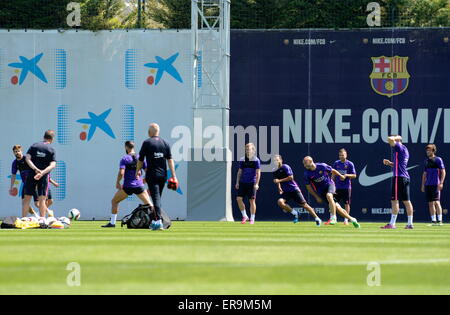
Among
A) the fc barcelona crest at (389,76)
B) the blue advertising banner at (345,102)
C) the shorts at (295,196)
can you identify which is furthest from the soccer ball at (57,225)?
the fc barcelona crest at (389,76)

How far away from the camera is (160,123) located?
2711 centimetres

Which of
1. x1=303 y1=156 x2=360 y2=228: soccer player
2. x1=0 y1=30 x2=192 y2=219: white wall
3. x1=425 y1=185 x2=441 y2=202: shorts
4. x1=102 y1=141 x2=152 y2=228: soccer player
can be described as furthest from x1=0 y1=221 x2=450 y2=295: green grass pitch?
x1=0 y1=30 x2=192 y2=219: white wall

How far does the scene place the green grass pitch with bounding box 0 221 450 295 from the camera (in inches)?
318

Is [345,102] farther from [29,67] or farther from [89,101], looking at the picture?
[29,67]

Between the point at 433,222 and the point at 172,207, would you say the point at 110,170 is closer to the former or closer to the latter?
the point at 172,207

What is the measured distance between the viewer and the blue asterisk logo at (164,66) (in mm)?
27172

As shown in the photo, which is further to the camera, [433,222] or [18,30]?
[18,30]

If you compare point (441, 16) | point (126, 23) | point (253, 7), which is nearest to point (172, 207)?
point (253, 7)

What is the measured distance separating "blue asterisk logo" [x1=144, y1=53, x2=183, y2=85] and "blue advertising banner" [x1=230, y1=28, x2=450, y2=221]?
5.37 ft

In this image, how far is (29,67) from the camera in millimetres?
27375

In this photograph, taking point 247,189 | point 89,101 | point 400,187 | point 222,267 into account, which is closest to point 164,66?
point 89,101

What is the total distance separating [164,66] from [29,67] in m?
3.79

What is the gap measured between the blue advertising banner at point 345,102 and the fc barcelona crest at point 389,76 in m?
0.03

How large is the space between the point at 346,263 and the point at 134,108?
17919 millimetres
